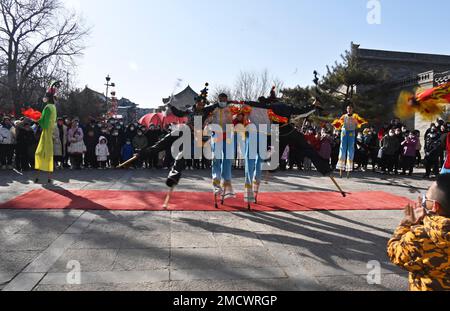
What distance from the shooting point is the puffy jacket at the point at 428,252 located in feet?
5.89

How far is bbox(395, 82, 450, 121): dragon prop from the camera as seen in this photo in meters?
3.23

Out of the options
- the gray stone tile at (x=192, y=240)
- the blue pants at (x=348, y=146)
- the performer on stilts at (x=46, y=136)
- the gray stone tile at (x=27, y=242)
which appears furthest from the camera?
the blue pants at (x=348, y=146)

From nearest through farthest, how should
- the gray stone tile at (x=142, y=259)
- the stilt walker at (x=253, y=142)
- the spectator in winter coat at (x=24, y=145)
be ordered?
the gray stone tile at (x=142, y=259) < the stilt walker at (x=253, y=142) < the spectator in winter coat at (x=24, y=145)

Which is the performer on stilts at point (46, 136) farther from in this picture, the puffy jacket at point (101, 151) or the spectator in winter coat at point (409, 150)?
the spectator in winter coat at point (409, 150)

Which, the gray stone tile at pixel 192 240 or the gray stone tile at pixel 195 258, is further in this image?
the gray stone tile at pixel 192 240

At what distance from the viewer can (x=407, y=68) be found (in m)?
26.8

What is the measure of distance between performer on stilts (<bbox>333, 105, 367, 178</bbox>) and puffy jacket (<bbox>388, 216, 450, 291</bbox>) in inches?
331

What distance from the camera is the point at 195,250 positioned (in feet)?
13.1

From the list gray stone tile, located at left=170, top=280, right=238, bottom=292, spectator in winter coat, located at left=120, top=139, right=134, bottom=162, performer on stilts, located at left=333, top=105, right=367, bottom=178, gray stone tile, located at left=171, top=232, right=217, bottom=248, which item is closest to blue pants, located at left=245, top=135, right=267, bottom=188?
gray stone tile, located at left=171, top=232, right=217, bottom=248

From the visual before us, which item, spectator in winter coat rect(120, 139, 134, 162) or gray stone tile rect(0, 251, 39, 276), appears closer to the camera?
gray stone tile rect(0, 251, 39, 276)

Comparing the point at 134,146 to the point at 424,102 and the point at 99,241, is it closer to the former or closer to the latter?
the point at 99,241

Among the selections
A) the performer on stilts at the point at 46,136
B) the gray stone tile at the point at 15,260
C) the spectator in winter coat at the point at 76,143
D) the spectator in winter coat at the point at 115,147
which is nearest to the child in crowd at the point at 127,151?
the spectator in winter coat at the point at 115,147

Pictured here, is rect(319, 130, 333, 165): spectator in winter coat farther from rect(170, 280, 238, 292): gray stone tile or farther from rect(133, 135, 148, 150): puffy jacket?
rect(170, 280, 238, 292): gray stone tile

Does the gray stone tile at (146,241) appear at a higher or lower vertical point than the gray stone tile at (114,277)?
higher
